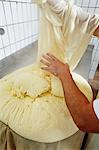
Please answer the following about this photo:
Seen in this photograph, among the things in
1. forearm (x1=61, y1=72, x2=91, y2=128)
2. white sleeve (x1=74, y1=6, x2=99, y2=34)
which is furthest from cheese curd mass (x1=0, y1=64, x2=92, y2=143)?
white sleeve (x1=74, y1=6, x2=99, y2=34)

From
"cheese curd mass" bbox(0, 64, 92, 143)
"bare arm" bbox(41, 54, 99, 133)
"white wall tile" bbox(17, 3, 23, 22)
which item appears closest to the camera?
"bare arm" bbox(41, 54, 99, 133)

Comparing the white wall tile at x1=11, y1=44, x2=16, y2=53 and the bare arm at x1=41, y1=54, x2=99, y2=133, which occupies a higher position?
the bare arm at x1=41, y1=54, x2=99, y2=133

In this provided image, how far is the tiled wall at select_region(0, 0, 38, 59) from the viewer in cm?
85

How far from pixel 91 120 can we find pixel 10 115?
0.32 m

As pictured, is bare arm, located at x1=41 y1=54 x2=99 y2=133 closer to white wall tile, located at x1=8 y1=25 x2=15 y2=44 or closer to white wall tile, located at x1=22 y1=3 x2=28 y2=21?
white wall tile, located at x1=8 y1=25 x2=15 y2=44

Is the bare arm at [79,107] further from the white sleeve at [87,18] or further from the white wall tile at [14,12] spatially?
the white wall tile at [14,12]

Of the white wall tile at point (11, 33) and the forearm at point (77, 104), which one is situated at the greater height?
the white wall tile at point (11, 33)

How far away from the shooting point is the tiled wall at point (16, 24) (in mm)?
851

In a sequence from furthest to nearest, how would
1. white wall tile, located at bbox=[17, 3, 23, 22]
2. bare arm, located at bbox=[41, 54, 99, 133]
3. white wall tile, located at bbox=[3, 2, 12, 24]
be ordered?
white wall tile, located at bbox=[17, 3, 23, 22] < white wall tile, located at bbox=[3, 2, 12, 24] < bare arm, located at bbox=[41, 54, 99, 133]

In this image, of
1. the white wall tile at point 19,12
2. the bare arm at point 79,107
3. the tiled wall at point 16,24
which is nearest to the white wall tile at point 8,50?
the tiled wall at point 16,24

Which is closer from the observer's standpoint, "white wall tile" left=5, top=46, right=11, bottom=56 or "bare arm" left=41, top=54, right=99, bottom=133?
"bare arm" left=41, top=54, right=99, bottom=133

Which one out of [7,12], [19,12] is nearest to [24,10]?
[19,12]

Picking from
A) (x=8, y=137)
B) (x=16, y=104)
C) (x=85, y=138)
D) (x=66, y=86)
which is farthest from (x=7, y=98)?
(x=85, y=138)

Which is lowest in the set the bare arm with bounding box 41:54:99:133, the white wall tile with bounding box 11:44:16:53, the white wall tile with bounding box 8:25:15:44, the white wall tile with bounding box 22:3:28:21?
the white wall tile with bounding box 11:44:16:53
